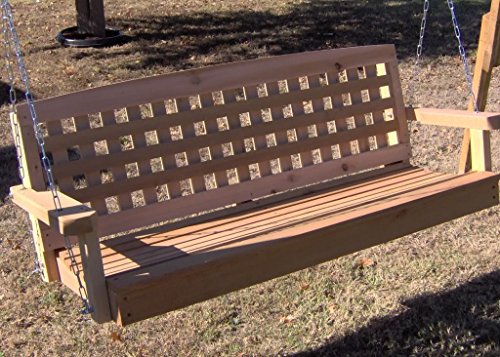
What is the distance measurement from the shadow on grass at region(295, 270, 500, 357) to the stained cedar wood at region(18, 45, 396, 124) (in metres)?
1.32

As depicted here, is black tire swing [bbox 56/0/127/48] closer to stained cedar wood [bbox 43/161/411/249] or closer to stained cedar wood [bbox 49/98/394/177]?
stained cedar wood [bbox 49/98/394/177]

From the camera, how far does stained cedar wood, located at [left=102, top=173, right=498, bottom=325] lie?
334 centimetres

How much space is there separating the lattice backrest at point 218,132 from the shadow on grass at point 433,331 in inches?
32.6

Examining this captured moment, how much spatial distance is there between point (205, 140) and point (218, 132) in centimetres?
9

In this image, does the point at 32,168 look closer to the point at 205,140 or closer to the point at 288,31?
the point at 205,140

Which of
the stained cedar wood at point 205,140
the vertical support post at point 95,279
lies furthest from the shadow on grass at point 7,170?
→ the vertical support post at point 95,279

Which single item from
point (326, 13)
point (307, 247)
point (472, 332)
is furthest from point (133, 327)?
point (326, 13)

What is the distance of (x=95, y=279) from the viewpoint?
3.31 metres

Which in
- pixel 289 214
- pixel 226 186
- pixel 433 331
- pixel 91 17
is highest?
pixel 91 17

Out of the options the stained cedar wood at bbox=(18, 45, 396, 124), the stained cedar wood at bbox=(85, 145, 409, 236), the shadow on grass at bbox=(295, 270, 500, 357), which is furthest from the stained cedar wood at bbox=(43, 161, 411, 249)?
the shadow on grass at bbox=(295, 270, 500, 357)

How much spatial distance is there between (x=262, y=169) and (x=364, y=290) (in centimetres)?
88

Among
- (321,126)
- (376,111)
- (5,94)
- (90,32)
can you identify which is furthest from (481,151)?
(90,32)

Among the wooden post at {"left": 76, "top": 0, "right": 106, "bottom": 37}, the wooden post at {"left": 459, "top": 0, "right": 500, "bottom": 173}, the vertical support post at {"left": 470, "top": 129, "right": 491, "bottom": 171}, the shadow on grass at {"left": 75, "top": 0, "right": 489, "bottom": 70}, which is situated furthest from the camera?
the shadow on grass at {"left": 75, "top": 0, "right": 489, "bottom": 70}

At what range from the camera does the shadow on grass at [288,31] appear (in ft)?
34.1
